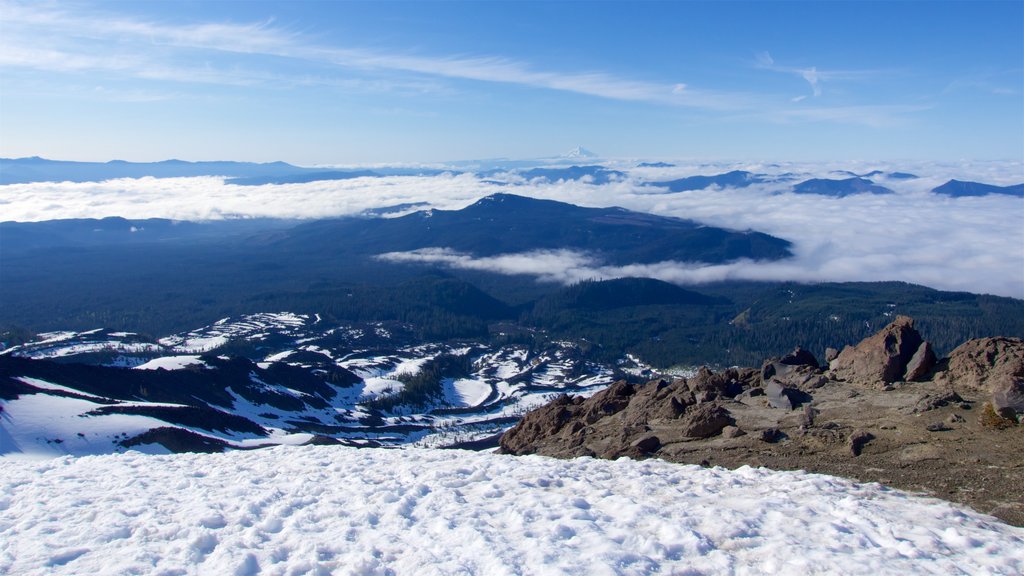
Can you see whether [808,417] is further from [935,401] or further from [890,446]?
[935,401]

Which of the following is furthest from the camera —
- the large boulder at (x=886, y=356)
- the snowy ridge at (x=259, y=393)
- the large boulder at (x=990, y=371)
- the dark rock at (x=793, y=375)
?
the snowy ridge at (x=259, y=393)

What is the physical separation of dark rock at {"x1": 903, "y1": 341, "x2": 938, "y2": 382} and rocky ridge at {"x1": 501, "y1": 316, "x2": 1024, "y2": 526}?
0.05 metres

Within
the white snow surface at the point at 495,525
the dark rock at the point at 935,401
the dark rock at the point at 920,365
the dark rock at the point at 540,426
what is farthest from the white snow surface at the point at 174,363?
the dark rock at the point at 935,401

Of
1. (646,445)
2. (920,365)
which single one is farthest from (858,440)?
(920,365)

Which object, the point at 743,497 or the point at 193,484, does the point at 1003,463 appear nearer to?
the point at 743,497

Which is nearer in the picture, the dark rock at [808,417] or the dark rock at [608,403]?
the dark rock at [808,417]

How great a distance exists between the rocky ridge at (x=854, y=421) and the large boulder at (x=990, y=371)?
0.15 ft

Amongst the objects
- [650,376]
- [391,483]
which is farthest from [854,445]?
[650,376]

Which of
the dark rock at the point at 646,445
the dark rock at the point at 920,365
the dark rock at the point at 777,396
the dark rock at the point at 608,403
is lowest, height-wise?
the dark rock at the point at 608,403

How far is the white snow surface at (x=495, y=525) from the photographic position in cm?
1285

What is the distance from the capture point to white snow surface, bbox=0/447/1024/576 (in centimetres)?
1285

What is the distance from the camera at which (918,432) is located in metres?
20.7

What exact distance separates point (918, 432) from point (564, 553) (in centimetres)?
1409

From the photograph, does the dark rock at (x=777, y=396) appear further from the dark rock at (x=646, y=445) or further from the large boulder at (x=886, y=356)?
the dark rock at (x=646, y=445)
